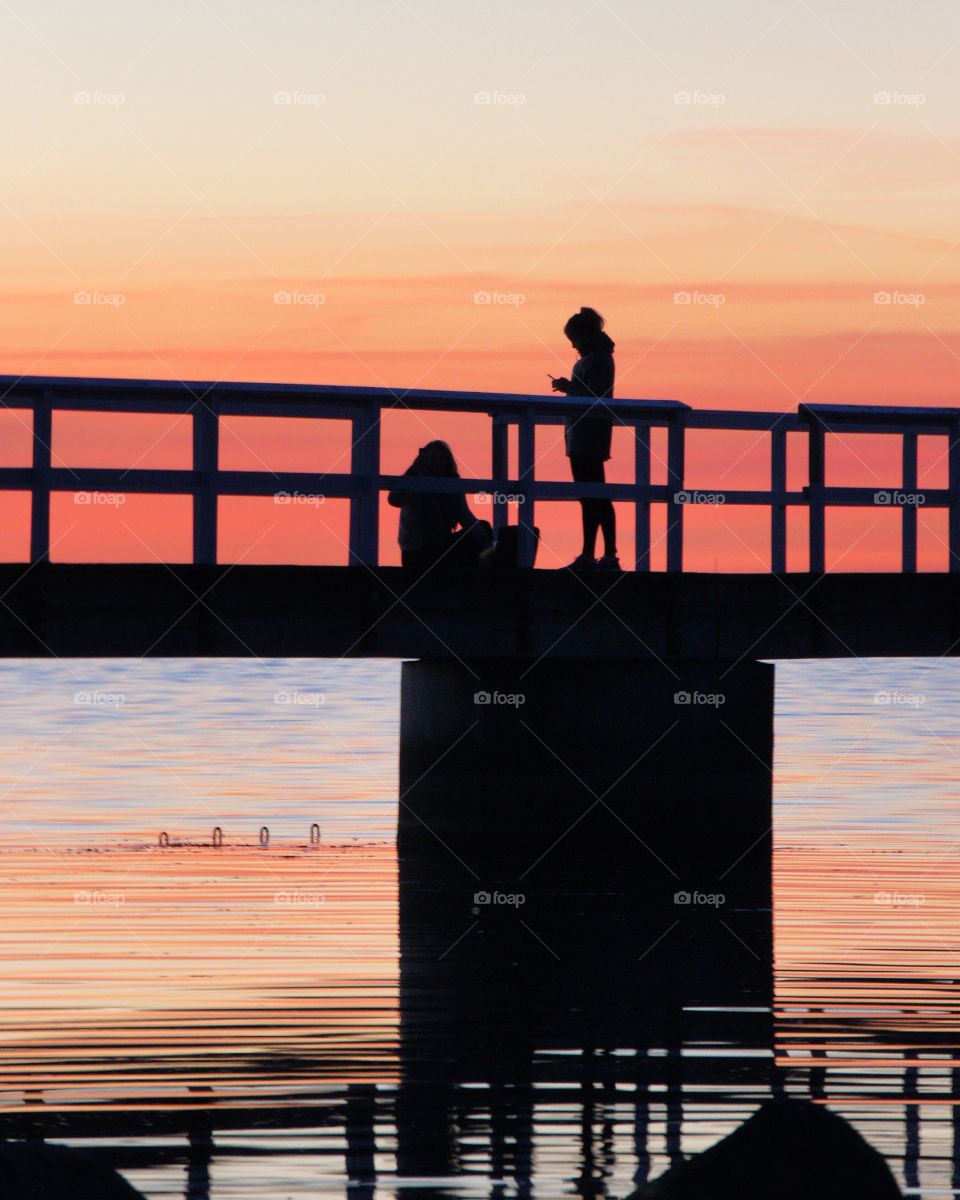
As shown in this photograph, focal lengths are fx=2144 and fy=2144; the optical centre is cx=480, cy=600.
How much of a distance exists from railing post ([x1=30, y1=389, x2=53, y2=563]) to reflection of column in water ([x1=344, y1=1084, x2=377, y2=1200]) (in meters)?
5.49

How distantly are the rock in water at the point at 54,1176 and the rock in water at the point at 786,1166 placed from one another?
1428 millimetres

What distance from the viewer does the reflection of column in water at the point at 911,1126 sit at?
6.52m

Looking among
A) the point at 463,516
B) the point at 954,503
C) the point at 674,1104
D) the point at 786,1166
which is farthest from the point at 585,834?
the point at 786,1166

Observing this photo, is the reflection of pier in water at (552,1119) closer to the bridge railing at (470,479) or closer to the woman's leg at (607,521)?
the bridge railing at (470,479)

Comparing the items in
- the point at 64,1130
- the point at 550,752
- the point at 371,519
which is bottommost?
the point at 64,1130

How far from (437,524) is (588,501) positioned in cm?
102

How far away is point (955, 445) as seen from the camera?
1495 cm

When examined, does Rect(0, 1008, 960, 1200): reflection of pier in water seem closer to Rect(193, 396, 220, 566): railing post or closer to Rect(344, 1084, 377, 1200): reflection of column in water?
Rect(344, 1084, 377, 1200): reflection of column in water

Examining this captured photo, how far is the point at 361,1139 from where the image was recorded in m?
6.86

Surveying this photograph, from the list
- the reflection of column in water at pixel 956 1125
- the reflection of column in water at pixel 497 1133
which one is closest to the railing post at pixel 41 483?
the reflection of column in water at pixel 497 1133

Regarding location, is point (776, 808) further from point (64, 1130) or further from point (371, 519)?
point (64, 1130)

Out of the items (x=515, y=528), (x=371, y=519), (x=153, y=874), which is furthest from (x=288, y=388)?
(x=153, y=874)

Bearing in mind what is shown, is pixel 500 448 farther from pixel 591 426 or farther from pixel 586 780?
pixel 586 780

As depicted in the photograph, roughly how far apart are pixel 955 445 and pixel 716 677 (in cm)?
234
